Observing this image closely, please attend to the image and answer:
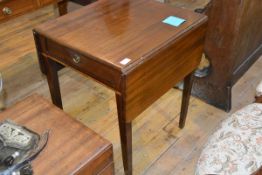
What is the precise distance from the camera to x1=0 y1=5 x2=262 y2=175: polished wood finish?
64.0 inches

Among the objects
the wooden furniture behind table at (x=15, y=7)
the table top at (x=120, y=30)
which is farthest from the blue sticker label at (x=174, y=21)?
the wooden furniture behind table at (x=15, y=7)

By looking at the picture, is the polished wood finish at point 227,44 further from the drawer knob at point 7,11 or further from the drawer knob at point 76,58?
the drawer knob at point 7,11

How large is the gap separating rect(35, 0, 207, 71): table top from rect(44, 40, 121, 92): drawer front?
23mm

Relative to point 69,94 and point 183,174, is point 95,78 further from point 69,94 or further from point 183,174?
point 69,94

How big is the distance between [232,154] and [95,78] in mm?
573

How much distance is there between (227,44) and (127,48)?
2.55 feet

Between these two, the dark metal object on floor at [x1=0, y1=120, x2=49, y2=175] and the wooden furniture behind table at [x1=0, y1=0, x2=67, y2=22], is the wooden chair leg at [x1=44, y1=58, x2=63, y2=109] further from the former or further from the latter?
the dark metal object on floor at [x1=0, y1=120, x2=49, y2=175]

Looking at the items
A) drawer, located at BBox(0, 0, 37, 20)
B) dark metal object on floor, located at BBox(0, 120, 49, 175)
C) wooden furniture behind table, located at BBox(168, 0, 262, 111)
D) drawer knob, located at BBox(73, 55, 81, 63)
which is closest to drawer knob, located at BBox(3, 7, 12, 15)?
drawer, located at BBox(0, 0, 37, 20)

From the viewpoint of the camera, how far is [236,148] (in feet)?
3.61

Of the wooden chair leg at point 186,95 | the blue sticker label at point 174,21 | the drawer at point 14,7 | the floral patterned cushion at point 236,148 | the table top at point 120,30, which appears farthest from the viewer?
the wooden chair leg at point 186,95

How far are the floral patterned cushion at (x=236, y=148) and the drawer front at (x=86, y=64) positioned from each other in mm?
407

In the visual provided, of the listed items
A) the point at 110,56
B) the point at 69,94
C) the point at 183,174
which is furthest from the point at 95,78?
the point at 69,94

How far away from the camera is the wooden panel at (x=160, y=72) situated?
1134 millimetres

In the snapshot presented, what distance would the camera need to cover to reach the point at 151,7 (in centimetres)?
145
